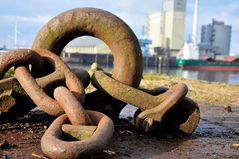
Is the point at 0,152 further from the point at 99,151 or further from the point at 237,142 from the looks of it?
the point at 237,142

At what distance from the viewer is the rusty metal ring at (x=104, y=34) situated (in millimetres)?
3320

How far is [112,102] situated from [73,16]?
2.72 ft

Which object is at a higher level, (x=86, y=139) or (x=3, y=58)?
(x=3, y=58)

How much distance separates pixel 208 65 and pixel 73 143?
69764mm

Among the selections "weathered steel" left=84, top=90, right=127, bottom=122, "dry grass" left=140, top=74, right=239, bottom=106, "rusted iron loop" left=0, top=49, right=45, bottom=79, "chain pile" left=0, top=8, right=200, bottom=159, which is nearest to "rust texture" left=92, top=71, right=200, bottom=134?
"chain pile" left=0, top=8, right=200, bottom=159

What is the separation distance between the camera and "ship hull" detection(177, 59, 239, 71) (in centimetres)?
6888

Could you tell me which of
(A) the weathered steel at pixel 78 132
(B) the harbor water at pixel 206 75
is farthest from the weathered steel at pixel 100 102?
(B) the harbor water at pixel 206 75

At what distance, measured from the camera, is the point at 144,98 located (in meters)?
3.13

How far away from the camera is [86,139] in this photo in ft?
7.37

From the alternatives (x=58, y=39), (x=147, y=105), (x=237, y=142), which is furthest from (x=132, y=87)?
(x=237, y=142)

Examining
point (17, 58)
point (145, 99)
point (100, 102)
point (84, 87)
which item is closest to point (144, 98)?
point (145, 99)

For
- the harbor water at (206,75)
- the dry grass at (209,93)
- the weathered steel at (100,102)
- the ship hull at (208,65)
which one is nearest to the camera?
the weathered steel at (100,102)

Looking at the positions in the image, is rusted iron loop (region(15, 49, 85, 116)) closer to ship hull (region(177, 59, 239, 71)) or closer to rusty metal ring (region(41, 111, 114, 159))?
rusty metal ring (region(41, 111, 114, 159))

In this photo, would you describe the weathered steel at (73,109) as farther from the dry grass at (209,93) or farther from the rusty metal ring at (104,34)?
the dry grass at (209,93)
